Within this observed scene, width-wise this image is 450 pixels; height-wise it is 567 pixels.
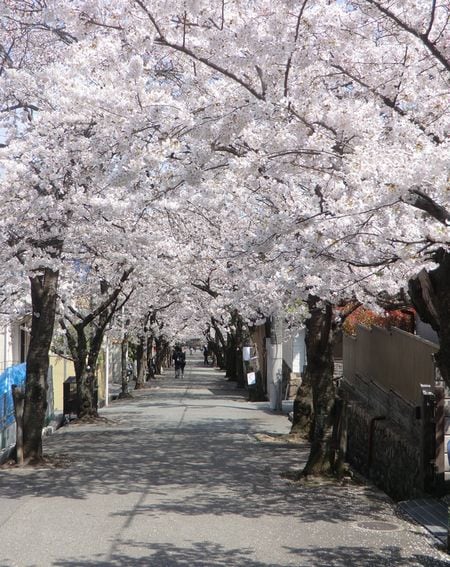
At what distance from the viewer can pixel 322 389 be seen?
13.2 m

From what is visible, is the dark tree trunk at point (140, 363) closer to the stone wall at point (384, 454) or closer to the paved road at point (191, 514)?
the paved road at point (191, 514)

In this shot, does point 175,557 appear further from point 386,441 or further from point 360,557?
point 386,441

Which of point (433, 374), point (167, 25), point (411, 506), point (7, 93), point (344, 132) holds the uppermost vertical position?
point (7, 93)

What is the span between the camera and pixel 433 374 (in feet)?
37.8

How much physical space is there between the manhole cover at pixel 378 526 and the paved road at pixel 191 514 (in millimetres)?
24

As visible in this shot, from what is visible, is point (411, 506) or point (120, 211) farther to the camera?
point (120, 211)

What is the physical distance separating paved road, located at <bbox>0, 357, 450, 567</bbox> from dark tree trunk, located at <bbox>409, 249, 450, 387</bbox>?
2322 millimetres

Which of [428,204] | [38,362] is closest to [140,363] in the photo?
[38,362]

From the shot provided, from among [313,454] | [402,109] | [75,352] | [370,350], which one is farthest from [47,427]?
[402,109]

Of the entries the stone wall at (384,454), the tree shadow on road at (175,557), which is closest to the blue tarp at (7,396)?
the stone wall at (384,454)

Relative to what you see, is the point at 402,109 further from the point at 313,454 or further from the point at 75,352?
the point at 75,352

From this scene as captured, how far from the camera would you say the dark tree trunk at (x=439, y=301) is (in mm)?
6508

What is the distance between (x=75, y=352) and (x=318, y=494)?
14.8m

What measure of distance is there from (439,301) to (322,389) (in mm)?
6800
